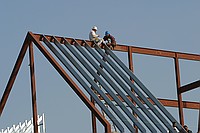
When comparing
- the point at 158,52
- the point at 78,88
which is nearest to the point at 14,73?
the point at 78,88

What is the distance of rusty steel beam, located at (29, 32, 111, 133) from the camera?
52.6 feet

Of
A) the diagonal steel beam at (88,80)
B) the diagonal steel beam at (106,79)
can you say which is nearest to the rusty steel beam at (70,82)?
the diagonal steel beam at (88,80)

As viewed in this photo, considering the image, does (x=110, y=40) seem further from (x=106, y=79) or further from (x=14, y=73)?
(x=14, y=73)

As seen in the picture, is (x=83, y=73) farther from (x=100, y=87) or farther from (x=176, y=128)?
(x=176, y=128)

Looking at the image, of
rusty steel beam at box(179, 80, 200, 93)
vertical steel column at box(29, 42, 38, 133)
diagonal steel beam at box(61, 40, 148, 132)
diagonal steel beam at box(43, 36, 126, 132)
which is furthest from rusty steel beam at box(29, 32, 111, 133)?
rusty steel beam at box(179, 80, 200, 93)

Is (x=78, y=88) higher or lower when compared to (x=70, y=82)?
lower

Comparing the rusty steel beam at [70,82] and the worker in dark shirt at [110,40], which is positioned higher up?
the worker in dark shirt at [110,40]

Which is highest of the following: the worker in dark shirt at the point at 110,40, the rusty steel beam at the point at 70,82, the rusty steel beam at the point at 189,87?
the worker in dark shirt at the point at 110,40

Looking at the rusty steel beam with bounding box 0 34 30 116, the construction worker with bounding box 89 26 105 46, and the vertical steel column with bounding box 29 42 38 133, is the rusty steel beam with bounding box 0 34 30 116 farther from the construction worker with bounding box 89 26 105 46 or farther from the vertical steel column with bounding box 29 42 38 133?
the construction worker with bounding box 89 26 105 46

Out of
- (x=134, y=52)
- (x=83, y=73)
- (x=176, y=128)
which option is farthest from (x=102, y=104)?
(x=134, y=52)

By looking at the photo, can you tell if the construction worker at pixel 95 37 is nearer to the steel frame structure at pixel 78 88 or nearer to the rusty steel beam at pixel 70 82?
the steel frame structure at pixel 78 88

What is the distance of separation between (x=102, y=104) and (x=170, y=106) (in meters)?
6.05

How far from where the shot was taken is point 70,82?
17375 mm

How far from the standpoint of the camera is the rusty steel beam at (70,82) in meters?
16.0
